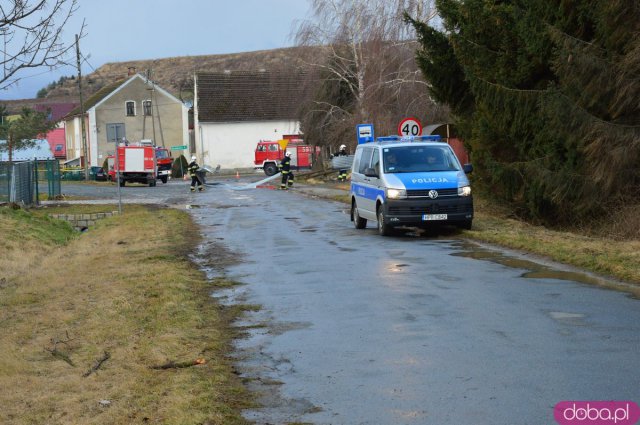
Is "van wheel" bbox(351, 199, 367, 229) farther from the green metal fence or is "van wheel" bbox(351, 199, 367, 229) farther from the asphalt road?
the green metal fence

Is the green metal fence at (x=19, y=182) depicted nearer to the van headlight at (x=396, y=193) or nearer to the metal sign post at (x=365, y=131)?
the metal sign post at (x=365, y=131)

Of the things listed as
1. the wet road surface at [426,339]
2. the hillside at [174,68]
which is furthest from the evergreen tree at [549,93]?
the hillside at [174,68]

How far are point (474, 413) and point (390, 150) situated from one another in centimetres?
1549

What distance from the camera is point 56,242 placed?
26969 mm

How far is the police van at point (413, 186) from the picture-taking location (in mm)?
20516

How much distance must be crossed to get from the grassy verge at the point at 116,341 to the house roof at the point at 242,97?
221 ft

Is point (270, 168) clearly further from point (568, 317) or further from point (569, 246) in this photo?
point (568, 317)

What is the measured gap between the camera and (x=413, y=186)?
20.5m

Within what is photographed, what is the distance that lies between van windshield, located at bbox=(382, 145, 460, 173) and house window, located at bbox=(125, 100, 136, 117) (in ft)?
230

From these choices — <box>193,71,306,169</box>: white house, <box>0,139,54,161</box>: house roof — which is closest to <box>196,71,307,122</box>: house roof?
<box>193,71,306,169</box>: white house

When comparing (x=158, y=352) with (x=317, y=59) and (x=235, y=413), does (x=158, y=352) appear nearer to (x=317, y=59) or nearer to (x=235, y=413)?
(x=235, y=413)

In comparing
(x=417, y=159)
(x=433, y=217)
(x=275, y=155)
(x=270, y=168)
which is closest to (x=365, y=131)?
(x=417, y=159)

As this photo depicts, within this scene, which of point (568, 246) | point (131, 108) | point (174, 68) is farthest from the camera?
point (174, 68)

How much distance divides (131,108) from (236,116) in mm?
9845
